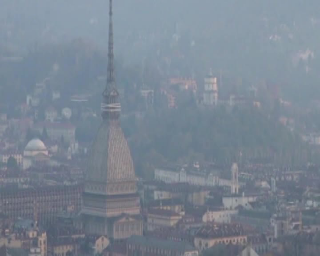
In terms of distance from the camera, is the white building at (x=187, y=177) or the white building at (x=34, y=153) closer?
the white building at (x=187, y=177)

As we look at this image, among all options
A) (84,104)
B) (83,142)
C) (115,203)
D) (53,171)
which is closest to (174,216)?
(115,203)

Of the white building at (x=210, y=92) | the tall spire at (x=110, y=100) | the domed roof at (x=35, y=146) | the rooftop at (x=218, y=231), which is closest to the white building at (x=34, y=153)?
the domed roof at (x=35, y=146)

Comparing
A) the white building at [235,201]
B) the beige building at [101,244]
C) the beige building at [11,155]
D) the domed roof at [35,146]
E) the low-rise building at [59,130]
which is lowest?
the beige building at [101,244]

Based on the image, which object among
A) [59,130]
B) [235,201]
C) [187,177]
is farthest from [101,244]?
[59,130]

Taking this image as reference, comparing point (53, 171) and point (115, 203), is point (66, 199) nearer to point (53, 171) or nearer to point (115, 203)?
point (115, 203)

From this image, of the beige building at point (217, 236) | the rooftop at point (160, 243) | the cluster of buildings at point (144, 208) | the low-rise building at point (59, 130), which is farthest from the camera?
the low-rise building at point (59, 130)

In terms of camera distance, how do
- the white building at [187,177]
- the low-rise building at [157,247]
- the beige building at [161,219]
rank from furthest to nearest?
1. the white building at [187,177]
2. the beige building at [161,219]
3. the low-rise building at [157,247]

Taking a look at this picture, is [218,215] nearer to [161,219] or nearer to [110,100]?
[161,219]

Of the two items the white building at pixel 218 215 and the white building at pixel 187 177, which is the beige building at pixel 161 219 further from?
the white building at pixel 187 177

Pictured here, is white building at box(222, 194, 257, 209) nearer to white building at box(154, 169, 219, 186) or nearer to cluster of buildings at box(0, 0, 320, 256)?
cluster of buildings at box(0, 0, 320, 256)

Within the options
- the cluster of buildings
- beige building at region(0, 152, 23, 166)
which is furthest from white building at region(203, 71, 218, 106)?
the cluster of buildings

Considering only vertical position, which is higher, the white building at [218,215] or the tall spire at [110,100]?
the tall spire at [110,100]
